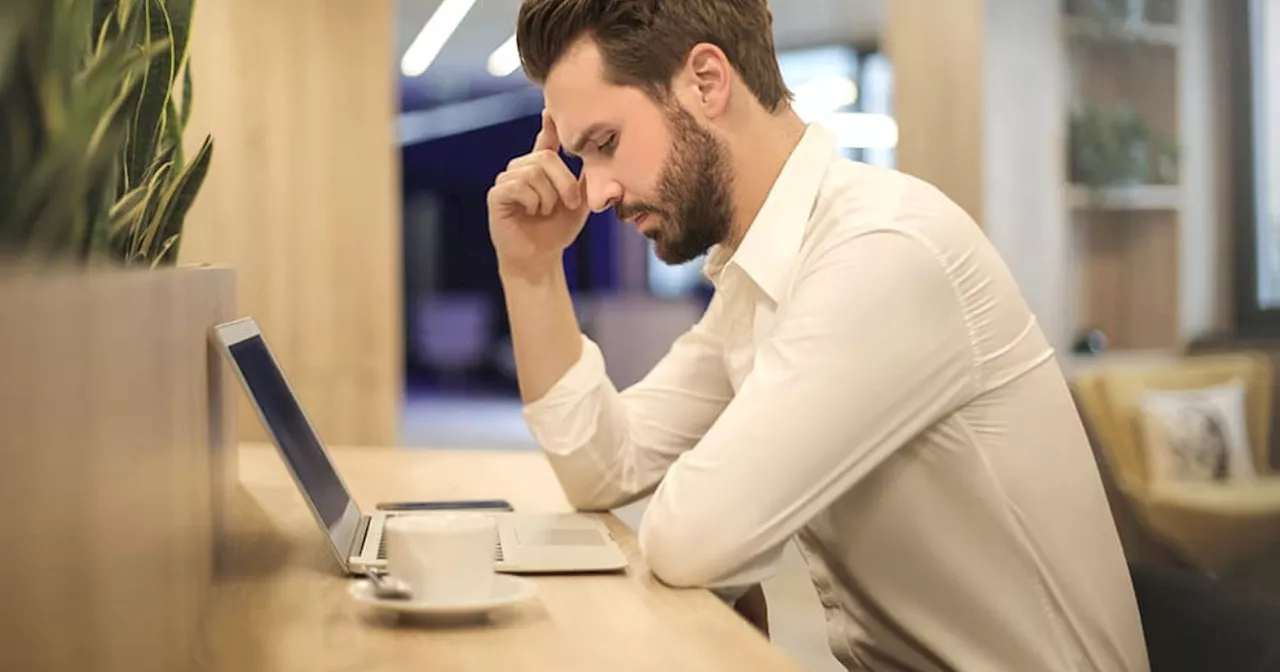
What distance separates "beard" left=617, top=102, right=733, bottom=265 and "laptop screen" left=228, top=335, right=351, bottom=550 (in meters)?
0.46

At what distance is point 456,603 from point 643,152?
2.29ft

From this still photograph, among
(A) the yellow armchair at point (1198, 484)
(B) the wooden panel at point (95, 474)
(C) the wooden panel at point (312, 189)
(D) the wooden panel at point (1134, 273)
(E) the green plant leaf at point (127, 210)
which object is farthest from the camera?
(D) the wooden panel at point (1134, 273)

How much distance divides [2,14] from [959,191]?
4.06m

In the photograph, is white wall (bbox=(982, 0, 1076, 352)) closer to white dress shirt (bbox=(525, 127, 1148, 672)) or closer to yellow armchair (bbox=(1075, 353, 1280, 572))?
yellow armchair (bbox=(1075, 353, 1280, 572))

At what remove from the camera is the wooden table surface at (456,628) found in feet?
3.05

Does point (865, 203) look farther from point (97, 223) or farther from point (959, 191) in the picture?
point (959, 191)

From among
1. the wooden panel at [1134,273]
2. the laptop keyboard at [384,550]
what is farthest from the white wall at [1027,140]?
the laptop keyboard at [384,550]

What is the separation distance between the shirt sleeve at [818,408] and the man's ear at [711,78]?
1.10ft

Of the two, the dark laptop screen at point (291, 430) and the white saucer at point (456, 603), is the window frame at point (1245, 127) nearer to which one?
the dark laptop screen at point (291, 430)

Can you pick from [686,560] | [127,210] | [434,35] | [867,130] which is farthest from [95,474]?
[434,35]

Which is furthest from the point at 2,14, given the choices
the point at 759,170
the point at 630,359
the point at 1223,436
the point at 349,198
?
the point at 630,359

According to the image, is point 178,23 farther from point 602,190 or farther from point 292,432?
point 602,190

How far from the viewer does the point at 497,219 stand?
1720mm

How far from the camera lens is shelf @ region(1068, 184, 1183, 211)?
470cm
